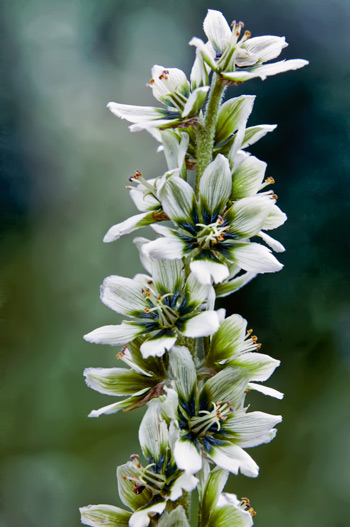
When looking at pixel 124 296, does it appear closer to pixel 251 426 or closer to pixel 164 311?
pixel 164 311

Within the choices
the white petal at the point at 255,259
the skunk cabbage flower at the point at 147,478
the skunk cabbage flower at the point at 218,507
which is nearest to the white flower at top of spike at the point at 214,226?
the white petal at the point at 255,259

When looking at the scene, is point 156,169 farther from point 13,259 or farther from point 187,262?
point 187,262

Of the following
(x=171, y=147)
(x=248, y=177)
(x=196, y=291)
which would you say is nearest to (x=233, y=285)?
(x=196, y=291)

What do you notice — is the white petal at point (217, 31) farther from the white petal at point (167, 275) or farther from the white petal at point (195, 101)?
the white petal at point (167, 275)

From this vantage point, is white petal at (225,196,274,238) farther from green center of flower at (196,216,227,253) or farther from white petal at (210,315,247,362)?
white petal at (210,315,247,362)

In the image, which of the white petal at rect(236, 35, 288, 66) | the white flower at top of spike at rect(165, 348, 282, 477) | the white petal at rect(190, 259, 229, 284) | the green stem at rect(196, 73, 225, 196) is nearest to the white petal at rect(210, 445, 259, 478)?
the white flower at top of spike at rect(165, 348, 282, 477)
